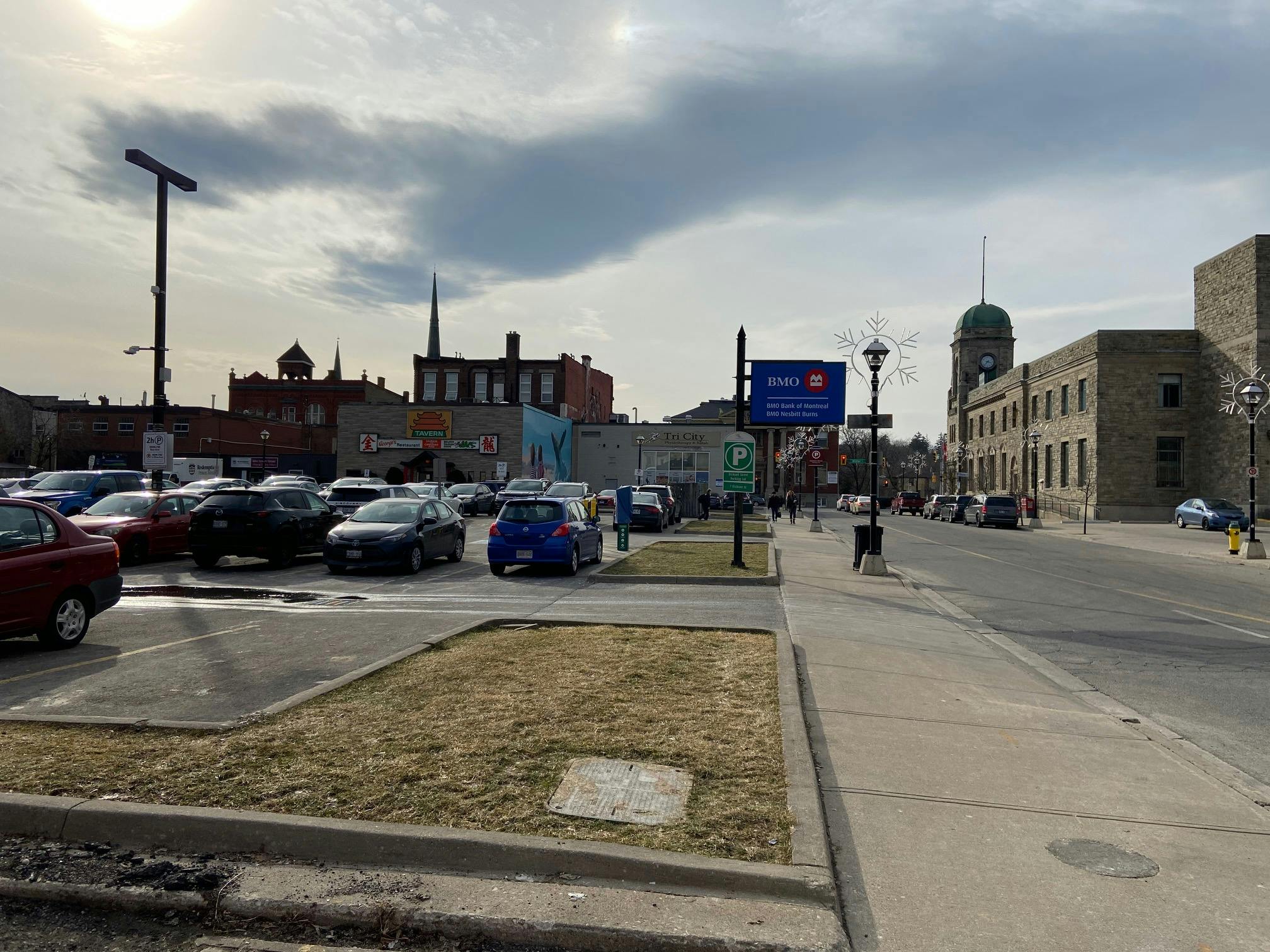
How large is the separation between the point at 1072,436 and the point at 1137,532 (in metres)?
18.4

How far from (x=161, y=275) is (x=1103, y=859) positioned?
68.2 ft

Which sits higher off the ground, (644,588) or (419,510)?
(419,510)

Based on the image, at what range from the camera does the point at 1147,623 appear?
518 inches

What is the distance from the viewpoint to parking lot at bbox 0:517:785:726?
7.17 m

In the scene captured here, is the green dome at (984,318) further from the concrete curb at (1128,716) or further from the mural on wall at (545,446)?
the concrete curb at (1128,716)

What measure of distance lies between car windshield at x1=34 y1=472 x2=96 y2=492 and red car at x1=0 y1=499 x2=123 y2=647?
662 inches

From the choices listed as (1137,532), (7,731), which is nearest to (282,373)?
(1137,532)

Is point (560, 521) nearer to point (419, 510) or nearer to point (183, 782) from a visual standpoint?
point (419, 510)

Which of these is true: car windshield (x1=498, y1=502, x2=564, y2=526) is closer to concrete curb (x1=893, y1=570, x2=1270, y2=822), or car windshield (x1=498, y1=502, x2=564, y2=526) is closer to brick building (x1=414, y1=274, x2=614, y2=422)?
concrete curb (x1=893, y1=570, x2=1270, y2=822)

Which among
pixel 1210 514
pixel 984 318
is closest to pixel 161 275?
pixel 1210 514

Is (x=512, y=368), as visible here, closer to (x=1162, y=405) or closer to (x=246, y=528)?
(x=1162, y=405)

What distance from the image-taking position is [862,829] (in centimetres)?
476

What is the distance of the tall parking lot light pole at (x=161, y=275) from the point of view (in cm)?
1952

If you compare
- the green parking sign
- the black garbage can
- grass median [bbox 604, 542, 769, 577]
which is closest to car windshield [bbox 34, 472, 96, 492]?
grass median [bbox 604, 542, 769, 577]
